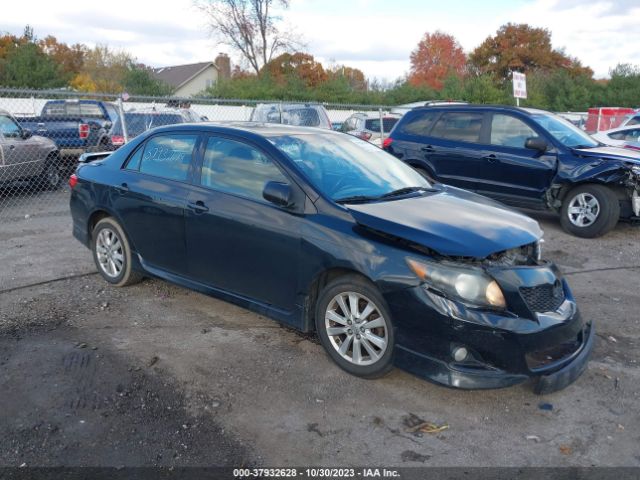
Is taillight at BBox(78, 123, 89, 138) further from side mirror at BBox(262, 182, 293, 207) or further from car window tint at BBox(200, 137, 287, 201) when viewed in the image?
side mirror at BBox(262, 182, 293, 207)

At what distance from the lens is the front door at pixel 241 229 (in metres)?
4.20

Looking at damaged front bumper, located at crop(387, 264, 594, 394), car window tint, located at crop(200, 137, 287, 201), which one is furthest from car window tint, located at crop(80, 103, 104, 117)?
damaged front bumper, located at crop(387, 264, 594, 394)

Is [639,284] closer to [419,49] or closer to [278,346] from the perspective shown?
[278,346]

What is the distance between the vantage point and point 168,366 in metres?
4.16

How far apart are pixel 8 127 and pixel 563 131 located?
9479 millimetres

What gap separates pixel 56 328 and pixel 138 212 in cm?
119

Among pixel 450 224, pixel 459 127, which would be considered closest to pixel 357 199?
pixel 450 224

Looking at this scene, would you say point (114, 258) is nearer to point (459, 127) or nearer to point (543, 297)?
point (543, 297)

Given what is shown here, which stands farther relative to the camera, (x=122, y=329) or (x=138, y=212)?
(x=138, y=212)

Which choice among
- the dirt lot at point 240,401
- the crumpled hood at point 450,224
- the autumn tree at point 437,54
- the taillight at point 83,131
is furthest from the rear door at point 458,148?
the autumn tree at point 437,54

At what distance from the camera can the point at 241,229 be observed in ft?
14.4

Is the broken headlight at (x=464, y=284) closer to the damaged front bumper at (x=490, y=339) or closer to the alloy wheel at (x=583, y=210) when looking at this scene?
the damaged front bumper at (x=490, y=339)

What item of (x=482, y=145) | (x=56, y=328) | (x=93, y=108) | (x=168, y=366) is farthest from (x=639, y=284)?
(x=93, y=108)

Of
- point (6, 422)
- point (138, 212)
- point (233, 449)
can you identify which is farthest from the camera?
point (138, 212)
